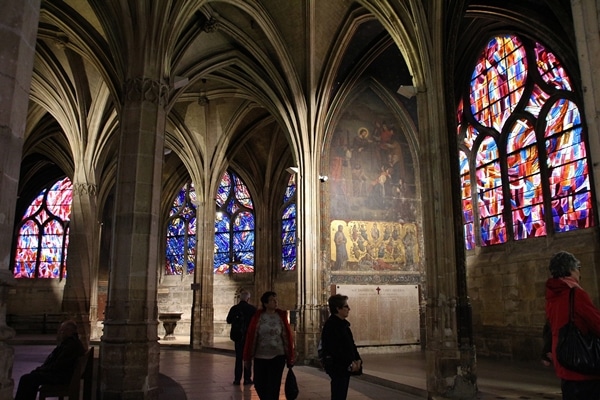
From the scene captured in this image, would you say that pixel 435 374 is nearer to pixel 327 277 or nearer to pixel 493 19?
pixel 327 277

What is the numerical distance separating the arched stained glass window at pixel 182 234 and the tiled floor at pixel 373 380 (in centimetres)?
1169

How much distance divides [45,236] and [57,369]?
2352cm

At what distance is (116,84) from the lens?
12.4 metres

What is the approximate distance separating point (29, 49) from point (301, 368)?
33.3 ft

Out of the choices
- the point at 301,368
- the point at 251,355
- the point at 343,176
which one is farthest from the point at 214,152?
the point at 251,355

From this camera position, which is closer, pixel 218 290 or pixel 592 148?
pixel 592 148

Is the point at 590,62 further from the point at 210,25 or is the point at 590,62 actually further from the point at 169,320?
the point at 169,320

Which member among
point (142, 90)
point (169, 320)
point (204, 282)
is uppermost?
point (142, 90)

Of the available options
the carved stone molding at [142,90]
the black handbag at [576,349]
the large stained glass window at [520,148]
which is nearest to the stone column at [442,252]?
the large stained glass window at [520,148]

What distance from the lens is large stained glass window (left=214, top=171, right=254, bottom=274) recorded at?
23156mm

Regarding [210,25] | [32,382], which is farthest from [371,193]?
[32,382]

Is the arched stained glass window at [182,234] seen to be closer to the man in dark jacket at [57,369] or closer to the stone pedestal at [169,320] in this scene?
the stone pedestal at [169,320]

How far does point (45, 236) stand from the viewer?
26219mm

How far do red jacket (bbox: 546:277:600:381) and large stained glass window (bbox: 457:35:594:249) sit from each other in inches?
318
